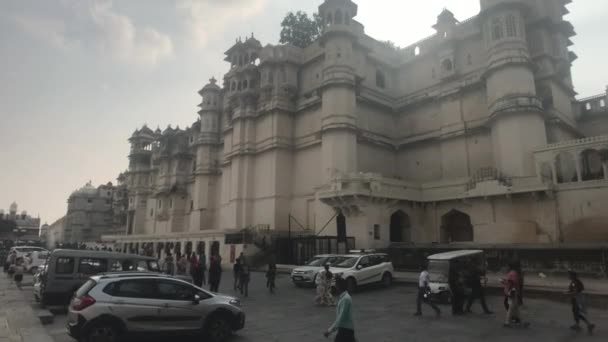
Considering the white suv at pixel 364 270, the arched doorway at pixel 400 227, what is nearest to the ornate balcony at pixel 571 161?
the arched doorway at pixel 400 227

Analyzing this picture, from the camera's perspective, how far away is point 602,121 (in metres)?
32.3

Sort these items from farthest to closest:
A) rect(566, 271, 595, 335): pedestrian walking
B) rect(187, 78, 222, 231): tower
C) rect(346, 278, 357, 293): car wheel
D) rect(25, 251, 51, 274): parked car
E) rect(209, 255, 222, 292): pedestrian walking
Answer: rect(187, 78, 222, 231): tower
rect(25, 251, 51, 274): parked car
rect(346, 278, 357, 293): car wheel
rect(209, 255, 222, 292): pedestrian walking
rect(566, 271, 595, 335): pedestrian walking

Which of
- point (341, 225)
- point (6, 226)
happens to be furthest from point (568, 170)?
point (6, 226)

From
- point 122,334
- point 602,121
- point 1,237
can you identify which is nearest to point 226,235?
point 122,334

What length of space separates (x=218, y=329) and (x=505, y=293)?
26.4ft

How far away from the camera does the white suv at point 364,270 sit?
17.3 meters

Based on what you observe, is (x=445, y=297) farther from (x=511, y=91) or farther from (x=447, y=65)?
(x=447, y=65)

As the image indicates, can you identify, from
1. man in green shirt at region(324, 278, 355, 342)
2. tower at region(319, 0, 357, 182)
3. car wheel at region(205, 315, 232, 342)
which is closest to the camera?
man in green shirt at region(324, 278, 355, 342)

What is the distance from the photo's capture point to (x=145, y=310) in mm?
8641

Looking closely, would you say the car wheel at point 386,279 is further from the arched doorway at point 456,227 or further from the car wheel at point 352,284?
the arched doorway at point 456,227

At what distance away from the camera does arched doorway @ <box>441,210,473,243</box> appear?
101ft

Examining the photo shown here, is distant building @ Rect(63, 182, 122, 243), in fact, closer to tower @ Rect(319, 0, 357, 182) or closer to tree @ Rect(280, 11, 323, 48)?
A: tree @ Rect(280, 11, 323, 48)

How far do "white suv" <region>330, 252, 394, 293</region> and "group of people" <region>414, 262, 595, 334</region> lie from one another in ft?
15.0

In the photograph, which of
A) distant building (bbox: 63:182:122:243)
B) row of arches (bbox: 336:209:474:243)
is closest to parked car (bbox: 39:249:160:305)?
row of arches (bbox: 336:209:474:243)
